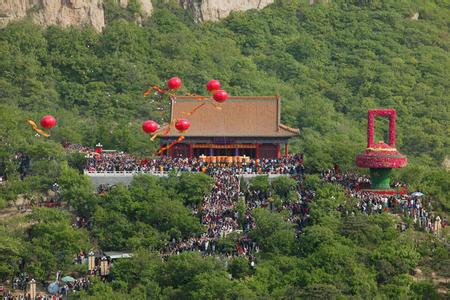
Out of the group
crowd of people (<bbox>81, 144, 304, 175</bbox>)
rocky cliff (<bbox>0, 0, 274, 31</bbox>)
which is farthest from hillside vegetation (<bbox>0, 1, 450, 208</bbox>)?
crowd of people (<bbox>81, 144, 304, 175</bbox>)

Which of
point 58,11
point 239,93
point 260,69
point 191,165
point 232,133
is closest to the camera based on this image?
point 191,165

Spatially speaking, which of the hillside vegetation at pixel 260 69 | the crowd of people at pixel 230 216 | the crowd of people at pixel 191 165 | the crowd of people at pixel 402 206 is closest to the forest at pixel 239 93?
the hillside vegetation at pixel 260 69

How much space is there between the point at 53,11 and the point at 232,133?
2778 cm

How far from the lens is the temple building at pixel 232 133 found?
95.2 meters

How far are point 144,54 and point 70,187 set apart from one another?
110 feet

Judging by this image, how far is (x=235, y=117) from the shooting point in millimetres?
96562

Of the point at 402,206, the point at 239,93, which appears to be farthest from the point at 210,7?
the point at 402,206

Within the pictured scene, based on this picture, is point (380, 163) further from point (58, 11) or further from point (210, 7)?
point (210, 7)

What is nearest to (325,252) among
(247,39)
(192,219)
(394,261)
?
(394,261)

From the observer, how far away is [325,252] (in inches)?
3046

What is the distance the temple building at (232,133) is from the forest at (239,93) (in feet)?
7.67

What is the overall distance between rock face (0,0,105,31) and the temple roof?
23.7 metres

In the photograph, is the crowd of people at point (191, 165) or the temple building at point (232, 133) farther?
the temple building at point (232, 133)

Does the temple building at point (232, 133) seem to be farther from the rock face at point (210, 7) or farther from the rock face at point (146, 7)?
the rock face at point (210, 7)
